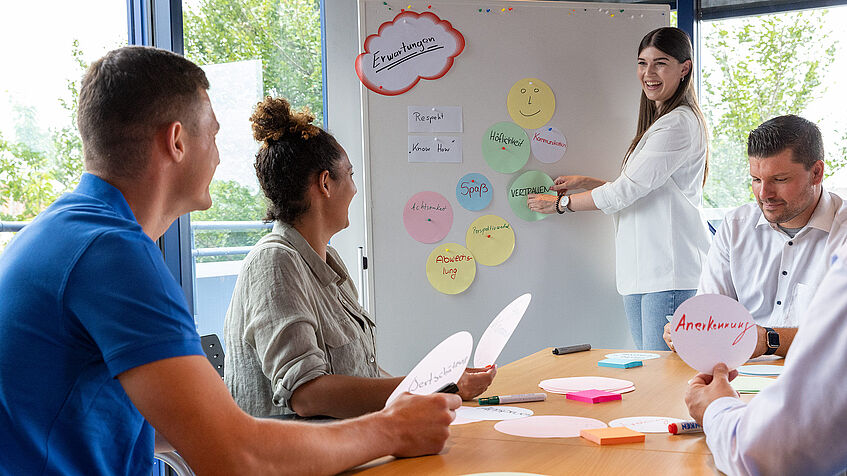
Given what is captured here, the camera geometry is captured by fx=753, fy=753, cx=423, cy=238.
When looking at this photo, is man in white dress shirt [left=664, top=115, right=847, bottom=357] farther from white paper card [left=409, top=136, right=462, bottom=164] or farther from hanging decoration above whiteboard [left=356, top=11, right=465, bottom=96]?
hanging decoration above whiteboard [left=356, top=11, right=465, bottom=96]

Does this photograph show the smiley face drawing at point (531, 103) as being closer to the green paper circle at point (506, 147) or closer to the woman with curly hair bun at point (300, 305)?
the green paper circle at point (506, 147)

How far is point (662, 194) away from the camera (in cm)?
312

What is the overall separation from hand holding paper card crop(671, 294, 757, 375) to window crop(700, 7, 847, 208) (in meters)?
2.48

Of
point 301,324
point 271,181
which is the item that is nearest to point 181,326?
point 301,324

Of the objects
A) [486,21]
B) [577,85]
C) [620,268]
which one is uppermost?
[486,21]

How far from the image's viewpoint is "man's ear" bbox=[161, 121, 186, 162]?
1148 millimetres

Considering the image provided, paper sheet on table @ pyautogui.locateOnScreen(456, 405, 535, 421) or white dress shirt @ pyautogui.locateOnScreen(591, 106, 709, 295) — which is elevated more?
white dress shirt @ pyautogui.locateOnScreen(591, 106, 709, 295)

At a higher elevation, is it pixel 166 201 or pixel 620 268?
pixel 166 201

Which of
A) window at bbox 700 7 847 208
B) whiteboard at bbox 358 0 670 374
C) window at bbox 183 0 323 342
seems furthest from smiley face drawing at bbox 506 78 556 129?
window at bbox 183 0 323 342

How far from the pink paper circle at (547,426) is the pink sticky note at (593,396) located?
150mm

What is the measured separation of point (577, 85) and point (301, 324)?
227 cm

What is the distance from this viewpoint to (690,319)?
137cm

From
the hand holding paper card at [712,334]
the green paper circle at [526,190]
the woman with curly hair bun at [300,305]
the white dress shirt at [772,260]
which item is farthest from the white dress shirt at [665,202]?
the hand holding paper card at [712,334]

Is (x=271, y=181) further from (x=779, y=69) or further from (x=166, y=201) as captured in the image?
(x=779, y=69)
